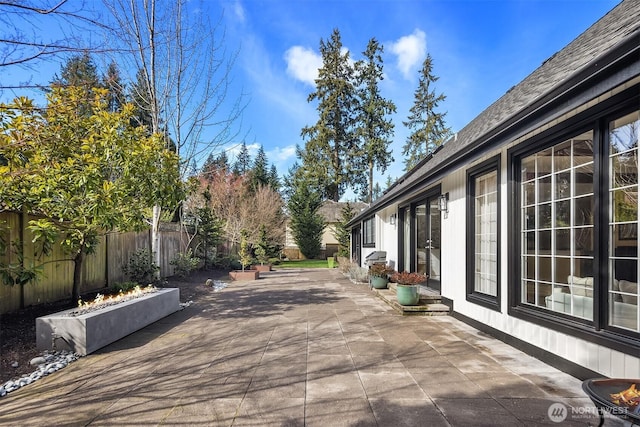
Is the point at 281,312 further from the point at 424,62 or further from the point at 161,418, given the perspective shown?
the point at 424,62

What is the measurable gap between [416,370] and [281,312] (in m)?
3.93

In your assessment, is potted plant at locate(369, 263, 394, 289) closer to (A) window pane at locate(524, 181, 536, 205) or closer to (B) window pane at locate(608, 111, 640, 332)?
(A) window pane at locate(524, 181, 536, 205)

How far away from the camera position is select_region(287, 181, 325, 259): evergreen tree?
27891 millimetres

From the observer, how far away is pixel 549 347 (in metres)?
3.95

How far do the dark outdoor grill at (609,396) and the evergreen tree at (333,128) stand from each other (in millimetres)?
29957

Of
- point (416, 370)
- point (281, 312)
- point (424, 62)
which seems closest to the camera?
point (416, 370)

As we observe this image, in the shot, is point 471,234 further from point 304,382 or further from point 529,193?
point 304,382

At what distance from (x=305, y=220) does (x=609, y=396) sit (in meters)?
26.0

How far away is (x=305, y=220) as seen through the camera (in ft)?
91.2

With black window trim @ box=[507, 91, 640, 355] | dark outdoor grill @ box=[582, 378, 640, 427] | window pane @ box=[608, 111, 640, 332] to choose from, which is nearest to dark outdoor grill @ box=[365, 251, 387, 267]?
black window trim @ box=[507, 91, 640, 355]

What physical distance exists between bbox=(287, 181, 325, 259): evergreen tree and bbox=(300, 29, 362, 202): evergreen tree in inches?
161

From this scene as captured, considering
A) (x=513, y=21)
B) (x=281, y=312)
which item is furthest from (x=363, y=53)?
(x=281, y=312)

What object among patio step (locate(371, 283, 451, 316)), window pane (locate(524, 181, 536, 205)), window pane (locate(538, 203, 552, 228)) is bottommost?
patio step (locate(371, 283, 451, 316))

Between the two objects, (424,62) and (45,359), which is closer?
(45,359)
